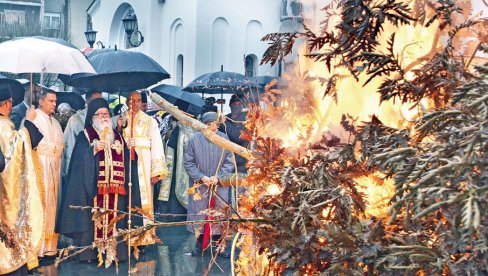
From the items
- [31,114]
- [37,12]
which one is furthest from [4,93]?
[37,12]

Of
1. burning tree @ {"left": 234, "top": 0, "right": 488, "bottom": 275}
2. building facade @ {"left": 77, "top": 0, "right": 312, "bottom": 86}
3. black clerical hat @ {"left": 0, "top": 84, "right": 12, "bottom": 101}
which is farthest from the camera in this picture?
building facade @ {"left": 77, "top": 0, "right": 312, "bottom": 86}

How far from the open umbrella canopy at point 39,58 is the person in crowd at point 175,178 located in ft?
8.32

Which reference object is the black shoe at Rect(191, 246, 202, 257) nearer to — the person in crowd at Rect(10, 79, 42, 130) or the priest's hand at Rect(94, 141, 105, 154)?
the priest's hand at Rect(94, 141, 105, 154)

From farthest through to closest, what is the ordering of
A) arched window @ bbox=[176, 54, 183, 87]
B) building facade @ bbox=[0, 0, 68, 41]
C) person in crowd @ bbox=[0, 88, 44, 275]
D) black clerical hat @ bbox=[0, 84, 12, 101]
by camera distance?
building facade @ bbox=[0, 0, 68, 41] < arched window @ bbox=[176, 54, 183, 87] < person in crowd @ bbox=[0, 88, 44, 275] < black clerical hat @ bbox=[0, 84, 12, 101]

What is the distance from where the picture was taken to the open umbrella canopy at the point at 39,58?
34.6 ft

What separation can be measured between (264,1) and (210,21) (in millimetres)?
6491

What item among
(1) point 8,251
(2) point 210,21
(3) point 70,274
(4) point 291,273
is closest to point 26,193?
(1) point 8,251

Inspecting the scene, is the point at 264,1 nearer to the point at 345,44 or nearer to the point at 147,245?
the point at 147,245

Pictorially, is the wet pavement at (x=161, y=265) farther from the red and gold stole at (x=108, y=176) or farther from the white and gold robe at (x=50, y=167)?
the red and gold stole at (x=108, y=176)

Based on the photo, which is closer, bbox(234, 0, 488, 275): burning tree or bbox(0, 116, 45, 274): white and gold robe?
bbox(234, 0, 488, 275): burning tree

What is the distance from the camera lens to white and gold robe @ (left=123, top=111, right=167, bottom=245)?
11.8 meters

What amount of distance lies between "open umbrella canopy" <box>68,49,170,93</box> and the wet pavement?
7.60 feet

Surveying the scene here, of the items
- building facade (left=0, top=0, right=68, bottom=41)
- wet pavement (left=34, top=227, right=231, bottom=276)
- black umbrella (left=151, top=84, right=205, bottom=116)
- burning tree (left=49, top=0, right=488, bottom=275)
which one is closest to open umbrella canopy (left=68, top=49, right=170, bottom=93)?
black umbrella (left=151, top=84, right=205, bottom=116)

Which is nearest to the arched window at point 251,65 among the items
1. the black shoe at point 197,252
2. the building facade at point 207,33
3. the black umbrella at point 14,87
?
the building facade at point 207,33
